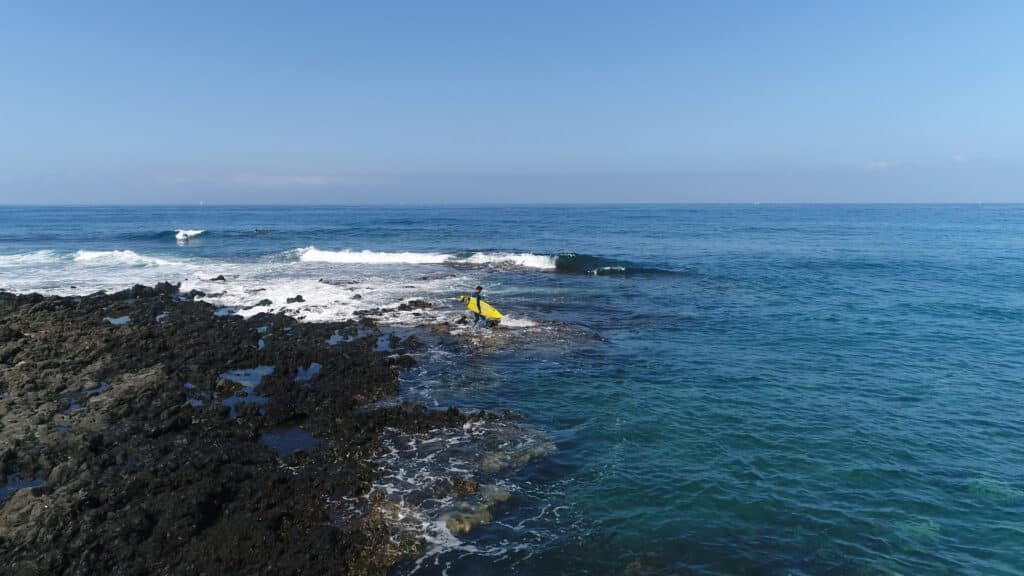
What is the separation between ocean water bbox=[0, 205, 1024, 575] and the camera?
30.1ft

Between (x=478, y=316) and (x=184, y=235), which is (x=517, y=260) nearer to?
(x=478, y=316)

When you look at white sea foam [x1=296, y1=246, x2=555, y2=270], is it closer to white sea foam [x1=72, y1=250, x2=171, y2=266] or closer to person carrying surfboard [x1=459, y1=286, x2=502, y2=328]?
white sea foam [x1=72, y1=250, x2=171, y2=266]

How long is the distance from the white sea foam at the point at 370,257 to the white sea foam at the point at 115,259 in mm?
11960

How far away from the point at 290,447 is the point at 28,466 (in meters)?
5.18

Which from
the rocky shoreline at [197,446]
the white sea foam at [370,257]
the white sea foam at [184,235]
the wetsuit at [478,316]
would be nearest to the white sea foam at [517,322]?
the wetsuit at [478,316]

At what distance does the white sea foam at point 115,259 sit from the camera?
44.6m

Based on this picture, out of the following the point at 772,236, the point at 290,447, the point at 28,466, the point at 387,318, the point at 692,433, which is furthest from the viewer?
the point at 772,236

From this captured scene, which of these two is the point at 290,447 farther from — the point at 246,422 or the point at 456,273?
the point at 456,273

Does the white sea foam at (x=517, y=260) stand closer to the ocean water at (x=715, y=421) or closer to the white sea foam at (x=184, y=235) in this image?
the ocean water at (x=715, y=421)

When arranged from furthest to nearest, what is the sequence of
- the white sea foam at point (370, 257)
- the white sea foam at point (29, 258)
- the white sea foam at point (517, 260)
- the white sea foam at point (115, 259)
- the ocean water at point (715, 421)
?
the white sea foam at point (370, 257) → the white sea foam at point (115, 259) → the white sea foam at point (517, 260) → the white sea foam at point (29, 258) → the ocean water at point (715, 421)

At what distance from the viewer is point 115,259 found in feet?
154

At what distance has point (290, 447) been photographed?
12383 millimetres

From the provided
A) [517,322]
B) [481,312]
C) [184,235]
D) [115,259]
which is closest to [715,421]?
[517,322]

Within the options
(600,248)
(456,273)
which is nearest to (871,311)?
(456,273)
